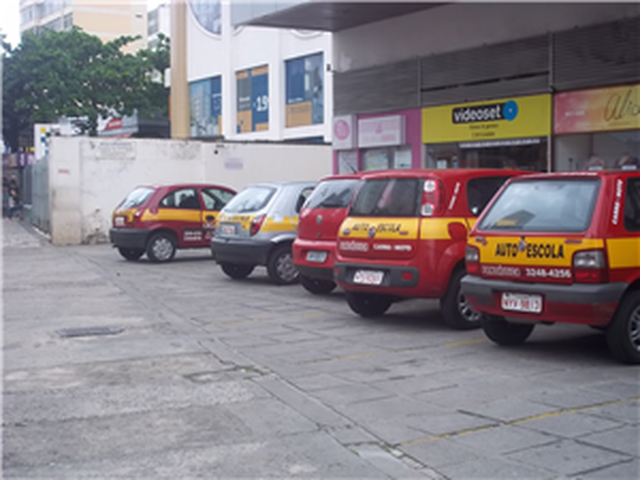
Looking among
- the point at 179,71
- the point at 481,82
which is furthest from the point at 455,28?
the point at 179,71

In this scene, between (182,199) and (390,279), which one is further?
(182,199)

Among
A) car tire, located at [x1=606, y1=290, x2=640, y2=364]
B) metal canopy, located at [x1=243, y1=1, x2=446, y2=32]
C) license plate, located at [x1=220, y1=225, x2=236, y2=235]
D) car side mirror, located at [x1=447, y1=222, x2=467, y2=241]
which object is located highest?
metal canopy, located at [x1=243, y1=1, x2=446, y2=32]

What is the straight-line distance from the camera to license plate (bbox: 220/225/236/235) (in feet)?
45.5

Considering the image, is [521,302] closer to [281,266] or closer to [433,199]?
[433,199]

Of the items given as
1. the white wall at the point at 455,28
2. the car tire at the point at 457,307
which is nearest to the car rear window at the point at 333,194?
the car tire at the point at 457,307

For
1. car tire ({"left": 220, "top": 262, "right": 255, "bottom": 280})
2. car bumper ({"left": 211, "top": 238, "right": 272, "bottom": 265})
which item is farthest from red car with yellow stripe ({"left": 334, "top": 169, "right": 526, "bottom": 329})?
car tire ({"left": 220, "top": 262, "right": 255, "bottom": 280})

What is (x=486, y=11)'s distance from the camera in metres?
15.0

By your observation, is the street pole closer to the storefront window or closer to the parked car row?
the storefront window

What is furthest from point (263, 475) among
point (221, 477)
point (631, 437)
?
point (631, 437)

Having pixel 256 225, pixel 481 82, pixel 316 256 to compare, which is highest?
pixel 481 82

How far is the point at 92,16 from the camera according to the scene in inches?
3452

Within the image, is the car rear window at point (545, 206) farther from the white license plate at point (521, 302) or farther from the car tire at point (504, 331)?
the car tire at point (504, 331)

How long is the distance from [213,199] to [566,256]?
39.1 ft

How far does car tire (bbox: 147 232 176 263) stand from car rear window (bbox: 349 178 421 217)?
345 inches
